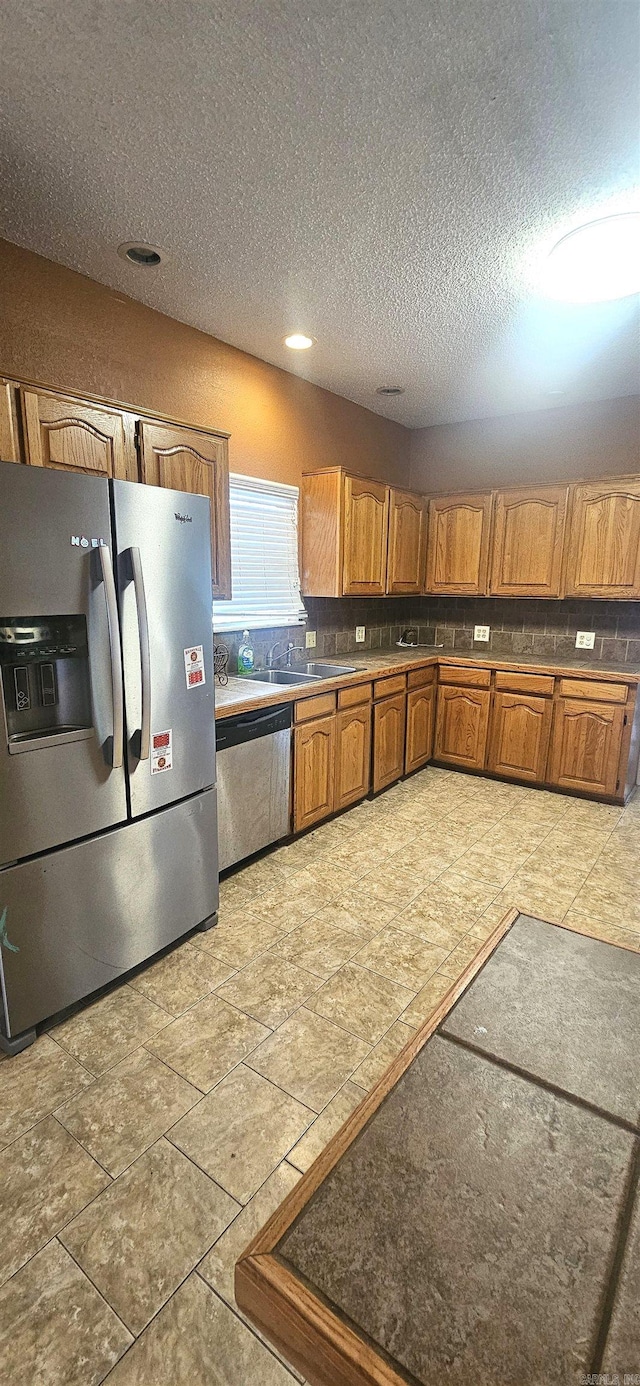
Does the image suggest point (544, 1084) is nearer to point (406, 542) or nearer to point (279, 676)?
point (279, 676)

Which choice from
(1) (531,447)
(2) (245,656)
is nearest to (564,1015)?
(2) (245,656)

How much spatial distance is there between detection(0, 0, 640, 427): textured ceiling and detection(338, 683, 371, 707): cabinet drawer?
1938 millimetres

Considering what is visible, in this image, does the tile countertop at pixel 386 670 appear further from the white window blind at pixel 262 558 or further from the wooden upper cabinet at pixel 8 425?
the wooden upper cabinet at pixel 8 425

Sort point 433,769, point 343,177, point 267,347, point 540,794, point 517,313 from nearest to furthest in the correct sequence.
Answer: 1. point 343,177
2. point 517,313
3. point 267,347
4. point 540,794
5. point 433,769

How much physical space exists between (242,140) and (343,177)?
0.34 m

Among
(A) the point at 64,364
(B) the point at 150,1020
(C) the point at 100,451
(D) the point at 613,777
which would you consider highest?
(A) the point at 64,364

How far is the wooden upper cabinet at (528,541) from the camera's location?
13.6 feet

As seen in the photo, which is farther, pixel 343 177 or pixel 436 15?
pixel 343 177

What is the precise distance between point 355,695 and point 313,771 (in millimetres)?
567

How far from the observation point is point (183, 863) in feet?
7.70

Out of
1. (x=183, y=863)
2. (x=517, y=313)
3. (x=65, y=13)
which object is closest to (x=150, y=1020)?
(x=183, y=863)

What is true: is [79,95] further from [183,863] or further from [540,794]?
[540,794]

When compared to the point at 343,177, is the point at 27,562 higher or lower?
lower

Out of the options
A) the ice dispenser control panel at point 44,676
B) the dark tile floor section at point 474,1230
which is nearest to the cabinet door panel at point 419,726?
the ice dispenser control panel at point 44,676
